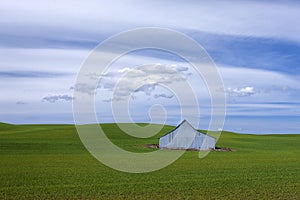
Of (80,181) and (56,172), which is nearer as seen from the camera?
(80,181)

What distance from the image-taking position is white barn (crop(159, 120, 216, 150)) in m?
80.1

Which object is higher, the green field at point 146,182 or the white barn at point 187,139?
the white barn at point 187,139

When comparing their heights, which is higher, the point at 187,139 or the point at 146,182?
the point at 187,139

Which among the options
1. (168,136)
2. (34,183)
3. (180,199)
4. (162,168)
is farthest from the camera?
(168,136)

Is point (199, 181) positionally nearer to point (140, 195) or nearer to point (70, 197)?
point (140, 195)

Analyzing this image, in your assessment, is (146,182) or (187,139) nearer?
(146,182)

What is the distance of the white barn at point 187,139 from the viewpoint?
80.1 m

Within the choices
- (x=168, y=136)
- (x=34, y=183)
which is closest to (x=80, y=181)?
(x=34, y=183)

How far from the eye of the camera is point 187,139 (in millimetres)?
80500

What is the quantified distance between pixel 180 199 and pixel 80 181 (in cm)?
968

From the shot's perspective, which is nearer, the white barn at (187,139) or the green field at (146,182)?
the green field at (146,182)

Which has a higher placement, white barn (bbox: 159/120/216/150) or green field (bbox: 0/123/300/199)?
white barn (bbox: 159/120/216/150)

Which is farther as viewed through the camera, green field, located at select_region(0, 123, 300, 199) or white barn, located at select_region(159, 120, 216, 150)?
white barn, located at select_region(159, 120, 216, 150)

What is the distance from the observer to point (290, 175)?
39.6 metres
